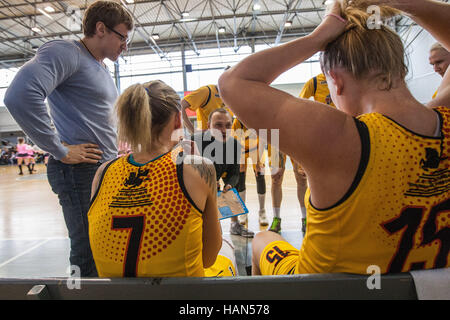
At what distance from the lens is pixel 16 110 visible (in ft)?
4.19

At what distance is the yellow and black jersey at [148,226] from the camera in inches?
33.4

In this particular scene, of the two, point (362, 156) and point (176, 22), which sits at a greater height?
point (176, 22)

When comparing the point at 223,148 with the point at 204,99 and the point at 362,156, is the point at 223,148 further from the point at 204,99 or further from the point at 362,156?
the point at 362,156

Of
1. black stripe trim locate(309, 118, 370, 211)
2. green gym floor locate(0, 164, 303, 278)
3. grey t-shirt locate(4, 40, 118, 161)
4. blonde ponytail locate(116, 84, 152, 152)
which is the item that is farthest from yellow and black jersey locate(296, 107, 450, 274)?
green gym floor locate(0, 164, 303, 278)

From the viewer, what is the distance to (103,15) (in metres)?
1.51

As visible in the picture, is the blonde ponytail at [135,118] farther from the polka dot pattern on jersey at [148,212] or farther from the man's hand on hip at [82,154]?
the man's hand on hip at [82,154]

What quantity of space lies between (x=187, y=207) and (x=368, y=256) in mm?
537

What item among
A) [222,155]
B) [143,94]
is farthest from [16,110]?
[222,155]

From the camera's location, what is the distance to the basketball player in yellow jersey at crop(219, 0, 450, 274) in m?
0.64

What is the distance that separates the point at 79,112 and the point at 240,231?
7.43 feet

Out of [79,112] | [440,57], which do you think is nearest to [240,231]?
[79,112]

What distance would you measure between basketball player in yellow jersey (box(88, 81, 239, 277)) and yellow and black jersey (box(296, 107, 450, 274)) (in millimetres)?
409

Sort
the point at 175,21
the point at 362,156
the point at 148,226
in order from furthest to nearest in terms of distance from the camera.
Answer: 1. the point at 175,21
2. the point at 148,226
3. the point at 362,156

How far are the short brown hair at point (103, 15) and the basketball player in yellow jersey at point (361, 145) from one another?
3.88 feet
